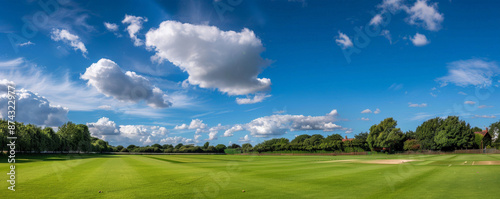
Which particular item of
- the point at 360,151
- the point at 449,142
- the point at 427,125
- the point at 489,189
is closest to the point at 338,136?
the point at 360,151

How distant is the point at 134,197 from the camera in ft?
37.2

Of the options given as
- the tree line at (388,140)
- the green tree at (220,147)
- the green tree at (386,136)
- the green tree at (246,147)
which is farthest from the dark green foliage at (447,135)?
the green tree at (220,147)

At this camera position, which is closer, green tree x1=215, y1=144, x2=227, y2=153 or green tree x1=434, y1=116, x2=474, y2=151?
green tree x1=434, y1=116, x2=474, y2=151

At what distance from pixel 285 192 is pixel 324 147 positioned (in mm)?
113640

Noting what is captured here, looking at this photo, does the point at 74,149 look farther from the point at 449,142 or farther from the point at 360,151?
the point at 449,142

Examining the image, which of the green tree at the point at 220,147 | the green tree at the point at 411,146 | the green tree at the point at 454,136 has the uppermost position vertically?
the green tree at the point at 454,136

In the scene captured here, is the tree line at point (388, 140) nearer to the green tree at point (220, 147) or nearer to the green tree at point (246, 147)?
the green tree at point (246, 147)

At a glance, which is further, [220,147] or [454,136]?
[220,147]

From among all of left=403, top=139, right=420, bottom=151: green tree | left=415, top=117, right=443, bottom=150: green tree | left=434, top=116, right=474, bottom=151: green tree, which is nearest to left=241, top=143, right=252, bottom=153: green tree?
left=403, top=139, right=420, bottom=151: green tree

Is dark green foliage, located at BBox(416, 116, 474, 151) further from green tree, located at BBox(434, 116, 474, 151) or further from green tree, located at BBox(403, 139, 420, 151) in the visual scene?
green tree, located at BBox(403, 139, 420, 151)

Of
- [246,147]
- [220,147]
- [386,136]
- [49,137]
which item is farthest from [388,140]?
[49,137]

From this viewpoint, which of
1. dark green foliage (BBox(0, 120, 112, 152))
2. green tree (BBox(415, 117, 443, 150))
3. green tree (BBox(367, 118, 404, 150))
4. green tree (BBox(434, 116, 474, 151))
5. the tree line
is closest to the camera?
dark green foliage (BBox(0, 120, 112, 152))

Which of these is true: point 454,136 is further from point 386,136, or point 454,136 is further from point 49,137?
point 49,137

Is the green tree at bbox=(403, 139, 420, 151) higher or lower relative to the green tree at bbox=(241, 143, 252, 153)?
higher
